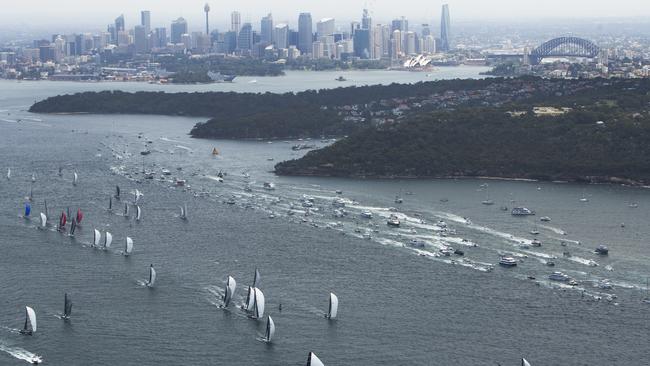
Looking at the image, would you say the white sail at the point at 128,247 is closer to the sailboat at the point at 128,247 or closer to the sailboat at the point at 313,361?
the sailboat at the point at 128,247

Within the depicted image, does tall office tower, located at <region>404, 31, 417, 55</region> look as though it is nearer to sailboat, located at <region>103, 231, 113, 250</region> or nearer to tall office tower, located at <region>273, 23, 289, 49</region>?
tall office tower, located at <region>273, 23, 289, 49</region>

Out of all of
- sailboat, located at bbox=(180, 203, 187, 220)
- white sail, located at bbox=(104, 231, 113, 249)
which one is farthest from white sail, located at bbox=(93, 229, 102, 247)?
sailboat, located at bbox=(180, 203, 187, 220)

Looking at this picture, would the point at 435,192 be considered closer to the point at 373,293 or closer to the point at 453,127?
the point at 453,127

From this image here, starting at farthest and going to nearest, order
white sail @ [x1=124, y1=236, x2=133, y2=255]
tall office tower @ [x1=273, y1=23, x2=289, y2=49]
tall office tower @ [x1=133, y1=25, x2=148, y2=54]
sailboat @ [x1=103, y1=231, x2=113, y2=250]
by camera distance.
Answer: tall office tower @ [x1=273, y1=23, x2=289, y2=49] → tall office tower @ [x1=133, y1=25, x2=148, y2=54] → sailboat @ [x1=103, y1=231, x2=113, y2=250] → white sail @ [x1=124, y1=236, x2=133, y2=255]

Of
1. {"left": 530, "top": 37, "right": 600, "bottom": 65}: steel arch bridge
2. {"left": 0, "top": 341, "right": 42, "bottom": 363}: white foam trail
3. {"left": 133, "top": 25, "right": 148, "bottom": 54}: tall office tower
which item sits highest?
{"left": 133, "top": 25, "right": 148, "bottom": 54}: tall office tower

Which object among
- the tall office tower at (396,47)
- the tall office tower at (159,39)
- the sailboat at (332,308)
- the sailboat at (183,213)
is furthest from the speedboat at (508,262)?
the tall office tower at (159,39)

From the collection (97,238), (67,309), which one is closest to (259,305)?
(67,309)

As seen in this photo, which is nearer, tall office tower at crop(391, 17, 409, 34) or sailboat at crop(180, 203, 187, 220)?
sailboat at crop(180, 203, 187, 220)
